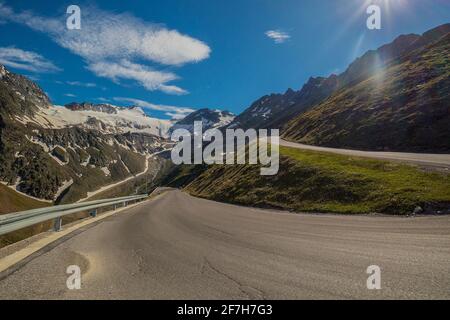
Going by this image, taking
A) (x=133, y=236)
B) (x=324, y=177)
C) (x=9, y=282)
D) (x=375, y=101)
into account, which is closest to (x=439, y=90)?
(x=375, y=101)

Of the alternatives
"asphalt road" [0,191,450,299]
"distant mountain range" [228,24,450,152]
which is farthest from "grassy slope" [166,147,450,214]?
"distant mountain range" [228,24,450,152]

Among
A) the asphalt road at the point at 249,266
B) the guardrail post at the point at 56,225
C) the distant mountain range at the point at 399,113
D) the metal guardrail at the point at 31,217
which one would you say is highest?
the distant mountain range at the point at 399,113

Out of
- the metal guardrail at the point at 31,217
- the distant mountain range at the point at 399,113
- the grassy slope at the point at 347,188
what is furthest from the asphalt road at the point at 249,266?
the distant mountain range at the point at 399,113

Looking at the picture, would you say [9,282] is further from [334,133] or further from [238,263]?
[334,133]

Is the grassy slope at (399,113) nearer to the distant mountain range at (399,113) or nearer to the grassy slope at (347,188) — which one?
the distant mountain range at (399,113)

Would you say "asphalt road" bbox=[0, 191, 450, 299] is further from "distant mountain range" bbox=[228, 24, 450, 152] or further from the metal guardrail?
"distant mountain range" bbox=[228, 24, 450, 152]

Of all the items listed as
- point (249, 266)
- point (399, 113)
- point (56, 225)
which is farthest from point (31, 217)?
point (399, 113)
